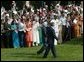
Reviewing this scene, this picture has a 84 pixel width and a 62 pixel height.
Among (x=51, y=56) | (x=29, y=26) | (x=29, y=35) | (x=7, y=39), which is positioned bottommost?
(x=51, y=56)

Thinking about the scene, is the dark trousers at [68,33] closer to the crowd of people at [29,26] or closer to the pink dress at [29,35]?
the crowd of people at [29,26]

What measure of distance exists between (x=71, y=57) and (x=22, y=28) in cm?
630

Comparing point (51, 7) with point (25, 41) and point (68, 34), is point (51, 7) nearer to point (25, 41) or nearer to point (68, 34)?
point (25, 41)

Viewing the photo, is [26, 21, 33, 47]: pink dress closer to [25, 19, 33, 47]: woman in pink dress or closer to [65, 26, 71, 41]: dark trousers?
[25, 19, 33, 47]: woman in pink dress

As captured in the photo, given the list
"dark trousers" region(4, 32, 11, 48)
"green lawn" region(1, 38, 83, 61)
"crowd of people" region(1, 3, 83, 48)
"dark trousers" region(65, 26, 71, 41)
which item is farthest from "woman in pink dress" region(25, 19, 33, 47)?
"dark trousers" region(65, 26, 71, 41)

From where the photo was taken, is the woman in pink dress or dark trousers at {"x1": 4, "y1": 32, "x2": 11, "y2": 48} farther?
the woman in pink dress

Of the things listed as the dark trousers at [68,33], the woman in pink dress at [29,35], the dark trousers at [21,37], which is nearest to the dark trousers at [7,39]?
the dark trousers at [21,37]

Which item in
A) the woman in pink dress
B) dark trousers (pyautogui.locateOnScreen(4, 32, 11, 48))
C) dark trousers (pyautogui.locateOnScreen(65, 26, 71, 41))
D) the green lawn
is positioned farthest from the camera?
dark trousers (pyautogui.locateOnScreen(65, 26, 71, 41))

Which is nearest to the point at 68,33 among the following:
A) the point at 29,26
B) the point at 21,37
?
the point at 29,26

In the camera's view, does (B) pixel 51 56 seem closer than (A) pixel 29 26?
Yes

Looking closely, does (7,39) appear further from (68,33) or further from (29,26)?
(68,33)

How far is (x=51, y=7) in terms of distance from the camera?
14688mm

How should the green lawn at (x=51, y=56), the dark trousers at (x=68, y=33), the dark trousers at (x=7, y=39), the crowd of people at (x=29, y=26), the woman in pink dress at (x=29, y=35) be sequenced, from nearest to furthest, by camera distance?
the green lawn at (x=51, y=56)
the crowd of people at (x=29, y=26)
the dark trousers at (x=7, y=39)
the woman in pink dress at (x=29, y=35)
the dark trousers at (x=68, y=33)

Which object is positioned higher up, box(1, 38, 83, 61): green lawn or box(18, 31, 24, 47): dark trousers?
box(18, 31, 24, 47): dark trousers
